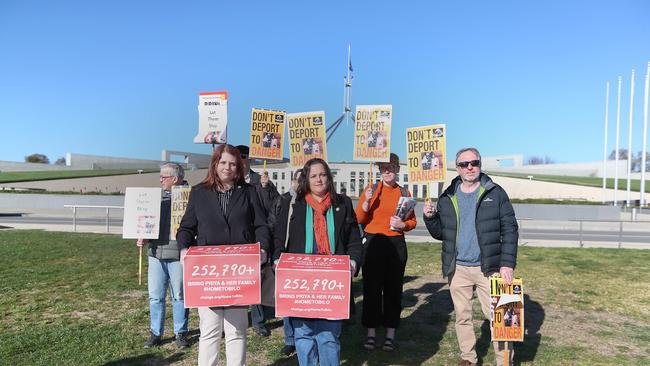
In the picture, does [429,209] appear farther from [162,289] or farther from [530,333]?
[162,289]

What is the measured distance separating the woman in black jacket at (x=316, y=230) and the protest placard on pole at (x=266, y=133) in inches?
115

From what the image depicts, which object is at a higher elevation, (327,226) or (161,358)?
(327,226)

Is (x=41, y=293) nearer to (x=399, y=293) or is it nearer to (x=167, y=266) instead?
(x=167, y=266)

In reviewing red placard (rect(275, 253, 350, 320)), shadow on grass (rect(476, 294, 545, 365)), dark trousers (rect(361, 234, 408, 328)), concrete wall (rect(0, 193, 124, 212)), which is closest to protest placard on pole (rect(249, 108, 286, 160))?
dark trousers (rect(361, 234, 408, 328))

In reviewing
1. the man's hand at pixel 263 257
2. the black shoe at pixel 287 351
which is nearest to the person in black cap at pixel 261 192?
the black shoe at pixel 287 351

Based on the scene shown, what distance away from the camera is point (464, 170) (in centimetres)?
424

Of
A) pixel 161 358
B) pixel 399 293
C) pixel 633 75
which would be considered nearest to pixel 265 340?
pixel 161 358

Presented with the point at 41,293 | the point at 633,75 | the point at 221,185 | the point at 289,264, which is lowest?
the point at 41,293

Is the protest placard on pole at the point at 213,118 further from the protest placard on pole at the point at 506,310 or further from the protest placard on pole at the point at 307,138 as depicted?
the protest placard on pole at the point at 506,310

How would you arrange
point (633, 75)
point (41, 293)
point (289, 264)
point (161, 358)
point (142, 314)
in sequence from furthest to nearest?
point (633, 75)
point (41, 293)
point (142, 314)
point (161, 358)
point (289, 264)

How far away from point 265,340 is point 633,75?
31109 millimetres

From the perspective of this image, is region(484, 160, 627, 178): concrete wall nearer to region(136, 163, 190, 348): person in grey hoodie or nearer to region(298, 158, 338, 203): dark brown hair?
region(136, 163, 190, 348): person in grey hoodie

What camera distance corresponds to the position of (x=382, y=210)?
490 cm

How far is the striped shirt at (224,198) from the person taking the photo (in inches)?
139
